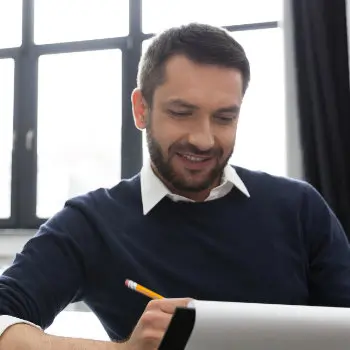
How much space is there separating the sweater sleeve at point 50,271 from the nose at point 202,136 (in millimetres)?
273

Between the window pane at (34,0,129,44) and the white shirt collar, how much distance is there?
2.12m

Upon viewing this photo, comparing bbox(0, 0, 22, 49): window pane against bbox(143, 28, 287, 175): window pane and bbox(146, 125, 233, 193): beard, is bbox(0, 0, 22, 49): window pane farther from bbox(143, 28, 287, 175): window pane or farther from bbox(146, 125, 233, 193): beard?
bbox(146, 125, 233, 193): beard

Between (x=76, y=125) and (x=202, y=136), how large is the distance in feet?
7.12

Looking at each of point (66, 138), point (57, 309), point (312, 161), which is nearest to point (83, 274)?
point (57, 309)

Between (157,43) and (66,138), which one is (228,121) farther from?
(66,138)

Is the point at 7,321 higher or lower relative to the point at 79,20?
lower

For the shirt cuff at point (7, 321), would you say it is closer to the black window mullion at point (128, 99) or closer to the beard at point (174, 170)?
the beard at point (174, 170)

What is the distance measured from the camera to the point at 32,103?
313 cm

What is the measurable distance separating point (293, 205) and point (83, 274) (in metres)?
0.46

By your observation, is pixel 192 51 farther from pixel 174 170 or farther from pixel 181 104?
pixel 174 170

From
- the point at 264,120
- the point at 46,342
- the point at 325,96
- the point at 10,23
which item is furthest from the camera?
the point at 10,23

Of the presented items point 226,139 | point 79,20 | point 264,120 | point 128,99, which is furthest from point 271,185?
point 79,20

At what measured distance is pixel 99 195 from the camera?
113 centimetres

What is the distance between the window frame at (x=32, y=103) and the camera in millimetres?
2961
